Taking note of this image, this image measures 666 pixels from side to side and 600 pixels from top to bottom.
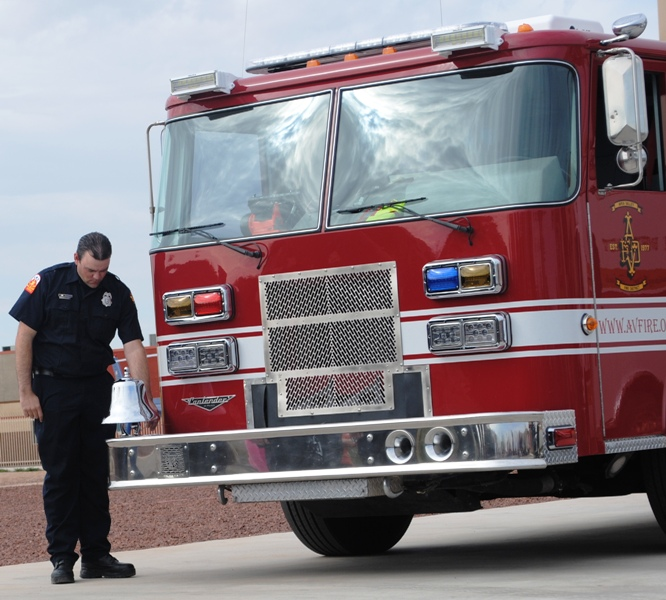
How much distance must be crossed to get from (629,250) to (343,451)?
1.88m

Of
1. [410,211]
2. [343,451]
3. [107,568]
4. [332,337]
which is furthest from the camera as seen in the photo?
[107,568]

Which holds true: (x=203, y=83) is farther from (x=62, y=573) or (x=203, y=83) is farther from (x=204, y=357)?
(x=62, y=573)

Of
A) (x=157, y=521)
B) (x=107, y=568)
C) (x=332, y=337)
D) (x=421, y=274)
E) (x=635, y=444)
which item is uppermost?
(x=421, y=274)

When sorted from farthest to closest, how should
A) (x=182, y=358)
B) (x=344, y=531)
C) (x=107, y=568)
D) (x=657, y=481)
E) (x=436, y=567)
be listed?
(x=344, y=531) < (x=107, y=568) < (x=436, y=567) < (x=182, y=358) < (x=657, y=481)

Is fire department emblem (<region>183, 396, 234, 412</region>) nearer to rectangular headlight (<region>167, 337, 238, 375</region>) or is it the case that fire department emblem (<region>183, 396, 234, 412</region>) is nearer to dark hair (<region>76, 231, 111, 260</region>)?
rectangular headlight (<region>167, 337, 238, 375</region>)

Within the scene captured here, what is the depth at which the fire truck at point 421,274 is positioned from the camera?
7684 mm

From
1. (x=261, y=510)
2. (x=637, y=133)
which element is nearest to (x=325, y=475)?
(x=637, y=133)

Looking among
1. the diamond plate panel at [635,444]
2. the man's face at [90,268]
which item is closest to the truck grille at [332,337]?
the man's face at [90,268]

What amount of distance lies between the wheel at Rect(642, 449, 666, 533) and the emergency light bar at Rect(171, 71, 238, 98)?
3.23 metres

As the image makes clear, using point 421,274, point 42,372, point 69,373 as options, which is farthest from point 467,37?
point 42,372

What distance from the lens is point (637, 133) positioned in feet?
24.9

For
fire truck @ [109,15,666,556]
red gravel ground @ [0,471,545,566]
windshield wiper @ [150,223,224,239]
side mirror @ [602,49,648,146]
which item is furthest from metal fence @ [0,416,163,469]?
side mirror @ [602,49,648,146]

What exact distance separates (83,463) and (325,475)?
1927 mm

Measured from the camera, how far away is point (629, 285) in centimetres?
808
